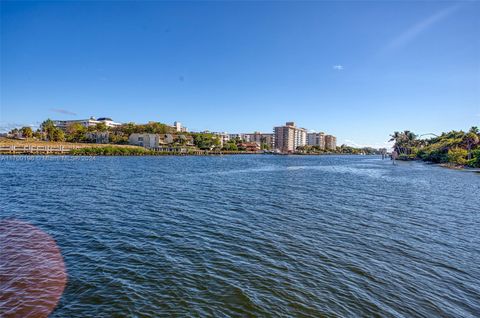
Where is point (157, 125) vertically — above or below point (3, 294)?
above

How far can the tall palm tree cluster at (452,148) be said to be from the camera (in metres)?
73.3

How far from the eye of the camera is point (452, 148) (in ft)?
277

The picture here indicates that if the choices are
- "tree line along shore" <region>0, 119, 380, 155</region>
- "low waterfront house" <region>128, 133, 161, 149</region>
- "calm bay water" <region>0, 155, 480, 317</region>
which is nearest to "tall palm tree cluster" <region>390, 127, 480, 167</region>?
"calm bay water" <region>0, 155, 480, 317</region>

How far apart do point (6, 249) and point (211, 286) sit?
992 centimetres

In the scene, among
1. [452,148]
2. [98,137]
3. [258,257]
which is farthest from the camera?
[98,137]

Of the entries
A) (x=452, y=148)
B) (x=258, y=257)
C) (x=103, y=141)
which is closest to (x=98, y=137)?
(x=103, y=141)

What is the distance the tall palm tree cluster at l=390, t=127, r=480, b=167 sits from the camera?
73.3 m

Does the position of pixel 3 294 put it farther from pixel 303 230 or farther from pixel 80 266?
pixel 303 230

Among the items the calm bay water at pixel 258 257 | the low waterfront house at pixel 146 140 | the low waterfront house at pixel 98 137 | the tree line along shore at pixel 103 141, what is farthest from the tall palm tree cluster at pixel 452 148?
the low waterfront house at pixel 98 137

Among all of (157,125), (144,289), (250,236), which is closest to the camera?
(144,289)

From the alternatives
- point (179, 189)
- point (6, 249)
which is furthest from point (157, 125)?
point (6, 249)

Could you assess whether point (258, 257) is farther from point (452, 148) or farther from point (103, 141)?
point (103, 141)

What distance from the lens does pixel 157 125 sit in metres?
161

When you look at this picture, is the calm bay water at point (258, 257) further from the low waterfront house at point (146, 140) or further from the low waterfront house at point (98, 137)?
the low waterfront house at point (98, 137)
